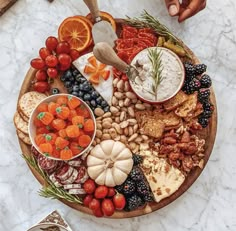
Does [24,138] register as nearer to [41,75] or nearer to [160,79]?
[41,75]

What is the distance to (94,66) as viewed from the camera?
1.35m

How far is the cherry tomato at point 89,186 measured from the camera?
131cm

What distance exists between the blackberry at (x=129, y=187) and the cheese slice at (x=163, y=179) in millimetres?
43

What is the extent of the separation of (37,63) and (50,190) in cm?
32

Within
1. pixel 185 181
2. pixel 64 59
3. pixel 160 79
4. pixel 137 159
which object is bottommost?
pixel 185 181

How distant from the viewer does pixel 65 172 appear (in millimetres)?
1325

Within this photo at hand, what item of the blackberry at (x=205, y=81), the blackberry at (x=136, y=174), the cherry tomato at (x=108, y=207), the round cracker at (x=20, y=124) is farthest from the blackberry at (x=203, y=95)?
the round cracker at (x=20, y=124)

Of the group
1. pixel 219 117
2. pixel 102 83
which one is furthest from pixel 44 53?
pixel 219 117

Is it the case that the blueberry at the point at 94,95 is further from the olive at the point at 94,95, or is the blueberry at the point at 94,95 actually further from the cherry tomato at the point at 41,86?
the cherry tomato at the point at 41,86

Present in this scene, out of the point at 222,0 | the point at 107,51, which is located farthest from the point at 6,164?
the point at 222,0

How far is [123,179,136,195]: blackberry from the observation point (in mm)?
1308

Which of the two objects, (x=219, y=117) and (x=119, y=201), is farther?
(x=219, y=117)

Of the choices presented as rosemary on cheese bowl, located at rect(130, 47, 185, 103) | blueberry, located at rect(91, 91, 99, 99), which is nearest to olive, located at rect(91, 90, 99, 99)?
blueberry, located at rect(91, 91, 99, 99)

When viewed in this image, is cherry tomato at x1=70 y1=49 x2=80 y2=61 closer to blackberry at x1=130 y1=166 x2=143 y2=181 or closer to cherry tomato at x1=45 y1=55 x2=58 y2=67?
cherry tomato at x1=45 y1=55 x2=58 y2=67
